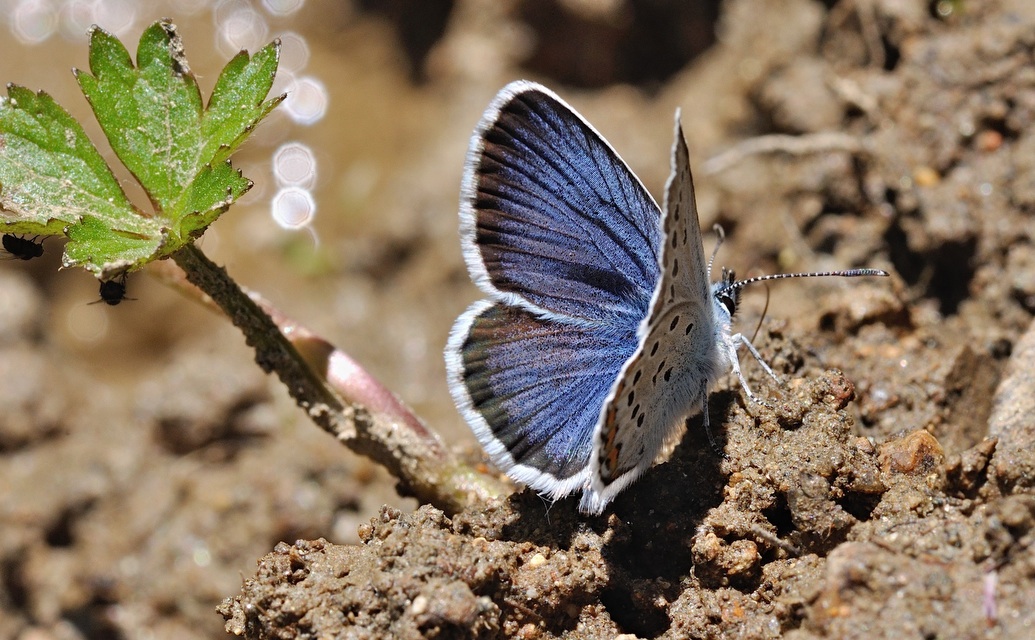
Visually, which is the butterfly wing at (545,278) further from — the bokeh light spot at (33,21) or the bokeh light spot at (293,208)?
the bokeh light spot at (33,21)

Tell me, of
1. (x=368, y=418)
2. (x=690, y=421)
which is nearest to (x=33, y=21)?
(x=368, y=418)

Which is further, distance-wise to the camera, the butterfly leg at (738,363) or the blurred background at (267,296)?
the blurred background at (267,296)

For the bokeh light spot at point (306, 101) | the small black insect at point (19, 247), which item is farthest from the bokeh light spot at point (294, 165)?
the small black insect at point (19, 247)

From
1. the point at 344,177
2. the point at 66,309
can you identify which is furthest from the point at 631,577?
the point at 66,309

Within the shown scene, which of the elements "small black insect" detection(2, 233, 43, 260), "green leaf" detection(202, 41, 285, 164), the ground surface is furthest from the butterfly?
"small black insect" detection(2, 233, 43, 260)

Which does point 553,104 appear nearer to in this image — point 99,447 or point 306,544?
point 306,544

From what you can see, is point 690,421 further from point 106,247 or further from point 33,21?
point 33,21
